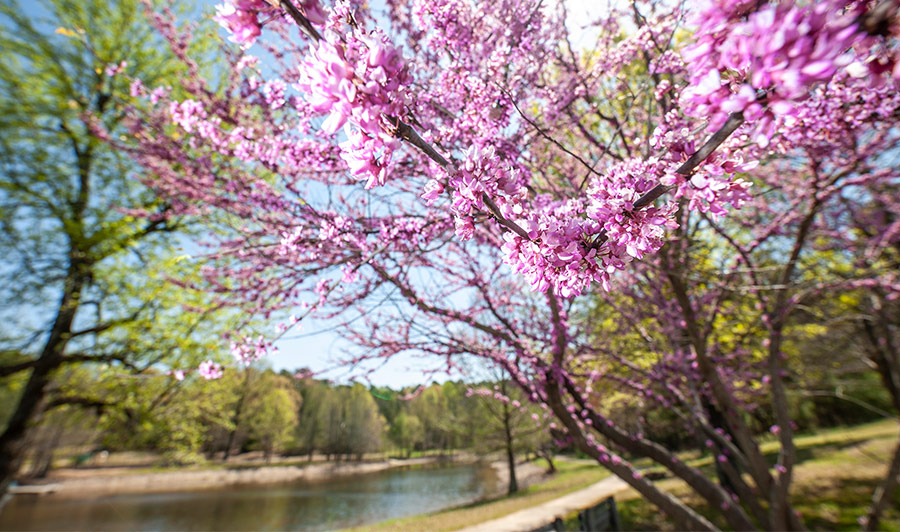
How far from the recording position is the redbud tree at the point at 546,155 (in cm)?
86

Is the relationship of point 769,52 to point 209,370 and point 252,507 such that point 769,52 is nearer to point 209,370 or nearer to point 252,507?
point 209,370

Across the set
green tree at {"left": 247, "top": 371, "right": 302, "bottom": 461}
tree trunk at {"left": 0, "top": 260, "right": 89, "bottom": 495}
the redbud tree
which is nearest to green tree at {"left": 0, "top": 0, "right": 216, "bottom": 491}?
tree trunk at {"left": 0, "top": 260, "right": 89, "bottom": 495}

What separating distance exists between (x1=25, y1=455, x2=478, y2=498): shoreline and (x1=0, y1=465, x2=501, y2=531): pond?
5.06 feet

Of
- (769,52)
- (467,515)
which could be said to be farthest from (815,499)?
(769,52)

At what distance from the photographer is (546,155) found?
3479 mm

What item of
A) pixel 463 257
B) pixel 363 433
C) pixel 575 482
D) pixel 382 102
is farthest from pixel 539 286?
pixel 363 433

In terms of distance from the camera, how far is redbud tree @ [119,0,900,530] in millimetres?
864

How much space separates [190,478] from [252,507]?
10413mm

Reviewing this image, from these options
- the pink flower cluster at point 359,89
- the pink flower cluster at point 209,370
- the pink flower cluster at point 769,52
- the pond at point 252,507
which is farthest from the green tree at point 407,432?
the pink flower cluster at point 769,52

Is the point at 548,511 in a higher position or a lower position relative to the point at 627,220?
lower

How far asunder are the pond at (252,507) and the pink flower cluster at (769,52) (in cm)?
1527

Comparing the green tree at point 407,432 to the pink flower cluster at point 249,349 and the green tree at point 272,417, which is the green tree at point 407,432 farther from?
the pink flower cluster at point 249,349

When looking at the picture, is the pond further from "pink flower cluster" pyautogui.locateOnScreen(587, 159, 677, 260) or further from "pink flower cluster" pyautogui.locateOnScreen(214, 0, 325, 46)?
"pink flower cluster" pyautogui.locateOnScreen(214, 0, 325, 46)

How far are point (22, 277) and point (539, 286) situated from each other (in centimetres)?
1053
